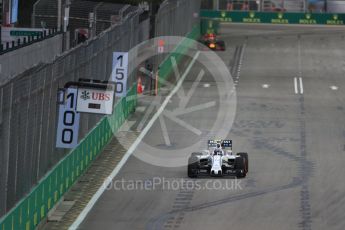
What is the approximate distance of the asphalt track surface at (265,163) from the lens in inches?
1174

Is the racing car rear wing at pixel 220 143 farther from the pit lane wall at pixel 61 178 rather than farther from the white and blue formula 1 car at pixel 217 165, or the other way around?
the pit lane wall at pixel 61 178

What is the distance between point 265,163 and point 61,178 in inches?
A: 390

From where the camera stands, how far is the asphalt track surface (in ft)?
97.8

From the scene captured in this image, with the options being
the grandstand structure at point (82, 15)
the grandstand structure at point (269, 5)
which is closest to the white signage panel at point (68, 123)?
the grandstand structure at point (82, 15)

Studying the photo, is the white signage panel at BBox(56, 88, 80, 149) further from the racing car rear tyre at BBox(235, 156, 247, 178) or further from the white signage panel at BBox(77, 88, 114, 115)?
the racing car rear tyre at BBox(235, 156, 247, 178)

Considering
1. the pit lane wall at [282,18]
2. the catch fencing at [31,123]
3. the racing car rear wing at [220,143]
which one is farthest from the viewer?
the pit lane wall at [282,18]

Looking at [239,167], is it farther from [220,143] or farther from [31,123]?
[31,123]

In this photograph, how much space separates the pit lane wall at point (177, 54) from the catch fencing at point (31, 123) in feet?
80.7

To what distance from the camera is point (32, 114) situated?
85.6 ft

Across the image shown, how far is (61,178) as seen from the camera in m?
30.7

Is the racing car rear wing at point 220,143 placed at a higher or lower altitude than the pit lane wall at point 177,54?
higher

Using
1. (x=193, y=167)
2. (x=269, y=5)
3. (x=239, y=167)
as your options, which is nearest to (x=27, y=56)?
(x=193, y=167)

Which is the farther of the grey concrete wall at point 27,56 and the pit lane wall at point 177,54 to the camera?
the pit lane wall at point 177,54

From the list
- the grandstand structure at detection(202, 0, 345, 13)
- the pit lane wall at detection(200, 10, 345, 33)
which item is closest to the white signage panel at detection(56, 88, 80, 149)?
the pit lane wall at detection(200, 10, 345, 33)
